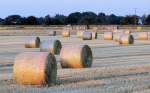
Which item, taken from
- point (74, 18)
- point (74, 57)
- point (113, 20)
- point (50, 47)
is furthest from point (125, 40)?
point (113, 20)

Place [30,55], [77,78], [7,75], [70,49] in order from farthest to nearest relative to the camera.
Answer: [70,49]
[7,75]
[77,78]
[30,55]

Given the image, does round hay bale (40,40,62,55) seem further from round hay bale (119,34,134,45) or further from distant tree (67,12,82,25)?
distant tree (67,12,82,25)

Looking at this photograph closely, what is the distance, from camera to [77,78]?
1595cm

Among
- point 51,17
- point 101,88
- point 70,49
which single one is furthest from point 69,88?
point 51,17

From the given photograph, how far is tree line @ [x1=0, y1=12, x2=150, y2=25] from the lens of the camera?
466 feet

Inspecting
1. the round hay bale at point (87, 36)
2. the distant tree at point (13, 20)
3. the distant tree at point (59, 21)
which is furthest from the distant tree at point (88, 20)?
the round hay bale at point (87, 36)

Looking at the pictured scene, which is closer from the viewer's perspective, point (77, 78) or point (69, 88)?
point (69, 88)

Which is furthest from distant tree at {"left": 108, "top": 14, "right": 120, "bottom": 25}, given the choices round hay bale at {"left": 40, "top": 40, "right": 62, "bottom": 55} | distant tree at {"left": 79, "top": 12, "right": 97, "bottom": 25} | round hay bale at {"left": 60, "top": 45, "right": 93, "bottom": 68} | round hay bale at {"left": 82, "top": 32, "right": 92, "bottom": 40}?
round hay bale at {"left": 60, "top": 45, "right": 93, "bottom": 68}

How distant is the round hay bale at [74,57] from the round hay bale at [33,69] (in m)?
5.53

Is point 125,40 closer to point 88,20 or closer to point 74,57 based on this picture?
point 74,57

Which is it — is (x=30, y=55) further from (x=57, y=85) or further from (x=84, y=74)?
(x=84, y=74)

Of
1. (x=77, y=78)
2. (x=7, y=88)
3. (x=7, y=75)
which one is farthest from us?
(x=7, y=75)

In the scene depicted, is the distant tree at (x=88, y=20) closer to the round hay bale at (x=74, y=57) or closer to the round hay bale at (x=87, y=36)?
the round hay bale at (x=87, y=36)

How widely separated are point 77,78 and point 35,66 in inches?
90.6
